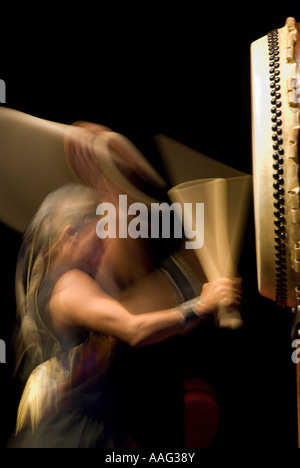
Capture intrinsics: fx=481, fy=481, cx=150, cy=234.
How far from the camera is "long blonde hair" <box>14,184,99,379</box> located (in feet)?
3.07

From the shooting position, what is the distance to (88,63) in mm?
990

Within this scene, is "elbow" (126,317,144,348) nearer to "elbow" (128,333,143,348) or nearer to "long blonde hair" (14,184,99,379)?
"elbow" (128,333,143,348)

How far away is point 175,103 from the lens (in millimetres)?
975

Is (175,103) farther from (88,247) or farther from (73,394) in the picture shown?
(73,394)

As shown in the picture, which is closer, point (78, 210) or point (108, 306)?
point (108, 306)

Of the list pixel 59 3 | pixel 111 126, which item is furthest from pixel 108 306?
pixel 59 3

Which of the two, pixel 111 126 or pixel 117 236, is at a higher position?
pixel 111 126

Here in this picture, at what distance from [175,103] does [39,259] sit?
1.37 ft

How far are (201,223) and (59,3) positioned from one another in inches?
21.1

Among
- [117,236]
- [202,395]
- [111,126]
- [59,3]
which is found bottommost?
[202,395]

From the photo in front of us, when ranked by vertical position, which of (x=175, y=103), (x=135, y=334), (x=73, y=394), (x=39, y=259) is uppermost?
(x=175, y=103)

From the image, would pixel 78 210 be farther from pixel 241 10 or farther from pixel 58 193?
pixel 241 10

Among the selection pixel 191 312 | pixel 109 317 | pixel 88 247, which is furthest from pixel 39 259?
pixel 191 312

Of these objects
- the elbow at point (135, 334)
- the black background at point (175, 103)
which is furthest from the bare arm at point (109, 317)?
the black background at point (175, 103)
